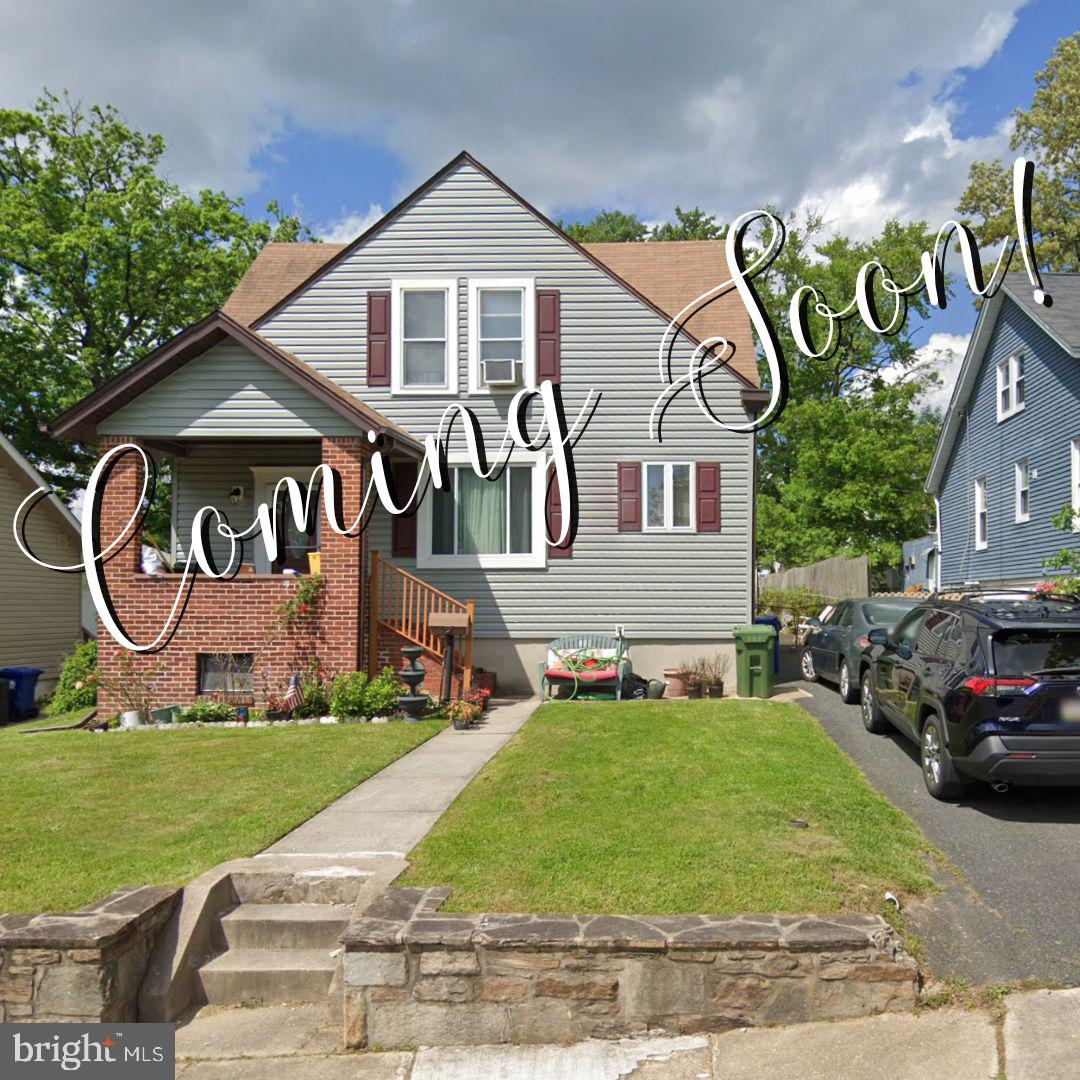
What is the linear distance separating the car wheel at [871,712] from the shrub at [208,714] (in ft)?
27.2

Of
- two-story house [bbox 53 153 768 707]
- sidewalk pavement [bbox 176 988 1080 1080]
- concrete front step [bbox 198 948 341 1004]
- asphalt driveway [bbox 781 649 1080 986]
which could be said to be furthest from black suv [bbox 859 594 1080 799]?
two-story house [bbox 53 153 768 707]

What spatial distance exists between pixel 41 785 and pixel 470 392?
8920mm

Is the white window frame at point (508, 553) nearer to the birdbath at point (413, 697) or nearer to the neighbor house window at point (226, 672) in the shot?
the birdbath at point (413, 697)

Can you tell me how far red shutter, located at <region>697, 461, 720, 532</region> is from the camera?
50.0ft

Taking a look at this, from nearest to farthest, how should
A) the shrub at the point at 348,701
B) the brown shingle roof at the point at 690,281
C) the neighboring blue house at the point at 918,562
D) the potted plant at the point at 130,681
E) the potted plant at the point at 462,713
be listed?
the potted plant at the point at 462,713 → the shrub at the point at 348,701 → the potted plant at the point at 130,681 → the brown shingle roof at the point at 690,281 → the neighboring blue house at the point at 918,562

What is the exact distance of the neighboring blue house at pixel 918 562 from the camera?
35.3m

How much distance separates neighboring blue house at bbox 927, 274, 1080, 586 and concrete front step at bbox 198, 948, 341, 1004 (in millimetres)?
18043

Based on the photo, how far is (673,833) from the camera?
21.7ft

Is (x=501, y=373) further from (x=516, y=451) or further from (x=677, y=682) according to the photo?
(x=677, y=682)

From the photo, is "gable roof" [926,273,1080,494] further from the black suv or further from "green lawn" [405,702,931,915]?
"green lawn" [405,702,931,915]

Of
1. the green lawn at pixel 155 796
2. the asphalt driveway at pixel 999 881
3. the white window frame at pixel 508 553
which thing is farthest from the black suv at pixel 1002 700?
the white window frame at pixel 508 553

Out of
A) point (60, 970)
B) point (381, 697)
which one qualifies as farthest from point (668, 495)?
point (60, 970)

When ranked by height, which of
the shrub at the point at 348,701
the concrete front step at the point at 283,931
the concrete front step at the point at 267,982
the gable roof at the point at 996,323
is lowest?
the concrete front step at the point at 267,982

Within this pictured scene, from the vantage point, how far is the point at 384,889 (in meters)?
5.77
